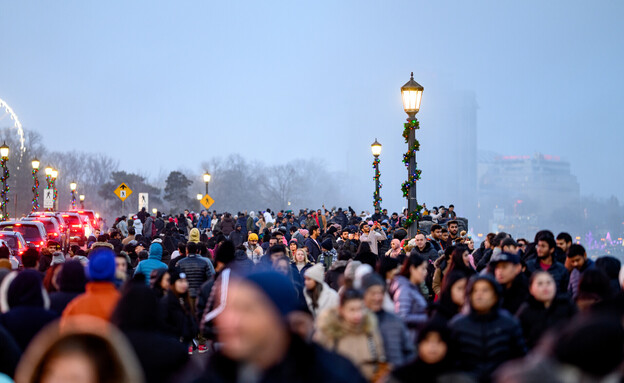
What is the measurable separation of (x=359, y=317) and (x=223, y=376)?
10.9ft

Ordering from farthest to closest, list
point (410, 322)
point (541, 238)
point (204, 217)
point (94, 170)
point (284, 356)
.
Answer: point (94, 170) → point (204, 217) → point (541, 238) → point (410, 322) → point (284, 356)

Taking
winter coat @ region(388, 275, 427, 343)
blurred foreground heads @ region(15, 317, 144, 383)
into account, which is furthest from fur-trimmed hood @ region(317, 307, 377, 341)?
blurred foreground heads @ region(15, 317, 144, 383)

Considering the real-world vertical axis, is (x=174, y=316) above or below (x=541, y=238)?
below

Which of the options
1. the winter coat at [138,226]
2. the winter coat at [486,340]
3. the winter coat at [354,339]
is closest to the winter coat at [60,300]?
the winter coat at [354,339]

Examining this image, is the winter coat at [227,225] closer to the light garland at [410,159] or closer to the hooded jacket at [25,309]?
the light garland at [410,159]

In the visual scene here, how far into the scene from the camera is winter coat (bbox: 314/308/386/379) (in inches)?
269

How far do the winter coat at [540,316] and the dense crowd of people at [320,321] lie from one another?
12 millimetres

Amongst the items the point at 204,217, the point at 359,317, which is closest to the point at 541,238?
the point at 359,317

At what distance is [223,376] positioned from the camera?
3574mm

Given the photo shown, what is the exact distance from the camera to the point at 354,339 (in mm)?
6891

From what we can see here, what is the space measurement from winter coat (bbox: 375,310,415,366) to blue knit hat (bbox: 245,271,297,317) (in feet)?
11.8

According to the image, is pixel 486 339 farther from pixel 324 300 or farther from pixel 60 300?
pixel 60 300

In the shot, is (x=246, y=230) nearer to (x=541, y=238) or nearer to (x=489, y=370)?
(x=541, y=238)

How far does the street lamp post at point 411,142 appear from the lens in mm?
18969
